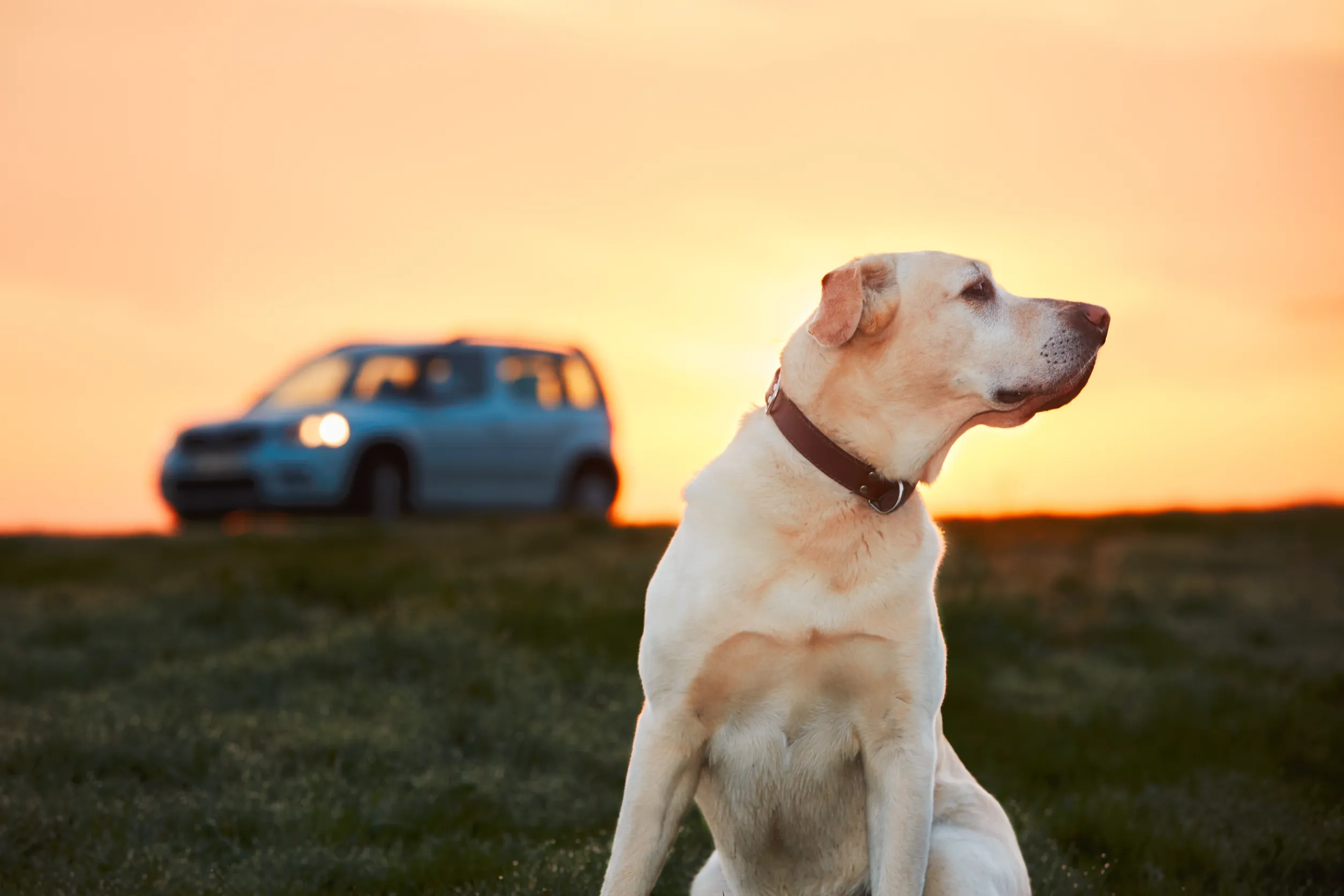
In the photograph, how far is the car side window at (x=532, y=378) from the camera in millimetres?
13586

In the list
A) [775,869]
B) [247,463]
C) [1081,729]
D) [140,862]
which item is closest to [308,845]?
[140,862]

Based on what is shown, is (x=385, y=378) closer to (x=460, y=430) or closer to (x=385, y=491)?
(x=460, y=430)

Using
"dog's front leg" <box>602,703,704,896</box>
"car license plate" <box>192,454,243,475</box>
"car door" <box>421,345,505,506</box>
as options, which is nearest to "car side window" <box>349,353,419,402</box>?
"car door" <box>421,345,505,506</box>

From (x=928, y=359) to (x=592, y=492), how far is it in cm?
1120

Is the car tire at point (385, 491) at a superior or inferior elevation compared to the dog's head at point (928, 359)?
inferior

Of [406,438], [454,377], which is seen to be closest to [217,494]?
[406,438]

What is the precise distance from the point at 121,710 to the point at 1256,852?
4.51m

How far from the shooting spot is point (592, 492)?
14625 millimetres

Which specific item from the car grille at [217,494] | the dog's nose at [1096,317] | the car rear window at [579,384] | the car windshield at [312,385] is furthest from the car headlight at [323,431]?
the dog's nose at [1096,317]

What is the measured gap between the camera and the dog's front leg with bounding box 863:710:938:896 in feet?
11.0

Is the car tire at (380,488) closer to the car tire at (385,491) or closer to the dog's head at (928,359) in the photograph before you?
the car tire at (385,491)

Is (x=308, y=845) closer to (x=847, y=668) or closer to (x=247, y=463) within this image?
(x=847, y=668)

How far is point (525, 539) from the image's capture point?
10.9m

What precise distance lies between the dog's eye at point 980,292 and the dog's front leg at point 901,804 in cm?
105
